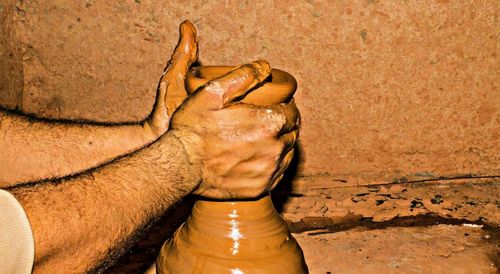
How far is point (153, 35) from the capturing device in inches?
104

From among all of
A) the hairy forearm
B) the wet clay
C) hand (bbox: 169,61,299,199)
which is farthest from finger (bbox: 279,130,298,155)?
the hairy forearm

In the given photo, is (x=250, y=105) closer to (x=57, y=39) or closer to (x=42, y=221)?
(x=42, y=221)

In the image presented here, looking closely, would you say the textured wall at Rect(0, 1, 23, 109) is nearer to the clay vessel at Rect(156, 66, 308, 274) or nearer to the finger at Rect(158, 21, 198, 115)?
the finger at Rect(158, 21, 198, 115)

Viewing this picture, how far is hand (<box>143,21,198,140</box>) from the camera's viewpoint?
188cm

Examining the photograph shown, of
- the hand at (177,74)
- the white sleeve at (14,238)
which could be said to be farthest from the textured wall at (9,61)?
the white sleeve at (14,238)

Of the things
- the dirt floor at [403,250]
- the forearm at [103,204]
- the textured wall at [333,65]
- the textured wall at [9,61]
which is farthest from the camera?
the textured wall at [9,61]

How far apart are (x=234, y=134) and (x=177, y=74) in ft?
1.75

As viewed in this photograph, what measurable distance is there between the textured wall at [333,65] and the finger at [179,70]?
73cm

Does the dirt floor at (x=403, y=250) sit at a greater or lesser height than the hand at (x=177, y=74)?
lesser

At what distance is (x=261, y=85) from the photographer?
4.84ft

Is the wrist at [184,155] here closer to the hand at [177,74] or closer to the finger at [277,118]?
the finger at [277,118]

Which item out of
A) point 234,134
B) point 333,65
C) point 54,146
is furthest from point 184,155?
point 333,65

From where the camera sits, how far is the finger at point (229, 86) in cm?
141

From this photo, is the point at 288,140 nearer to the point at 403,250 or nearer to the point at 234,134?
the point at 234,134
